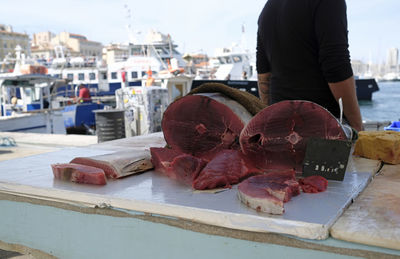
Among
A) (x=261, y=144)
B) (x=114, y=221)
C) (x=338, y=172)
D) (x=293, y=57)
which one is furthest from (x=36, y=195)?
(x=293, y=57)

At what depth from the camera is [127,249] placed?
5.15ft

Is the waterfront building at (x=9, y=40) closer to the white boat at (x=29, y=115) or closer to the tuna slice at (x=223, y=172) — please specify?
the white boat at (x=29, y=115)

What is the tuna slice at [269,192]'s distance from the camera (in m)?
1.28

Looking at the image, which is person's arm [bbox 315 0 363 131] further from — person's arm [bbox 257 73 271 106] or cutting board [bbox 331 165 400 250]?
cutting board [bbox 331 165 400 250]

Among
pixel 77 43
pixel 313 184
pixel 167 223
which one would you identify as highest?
pixel 77 43

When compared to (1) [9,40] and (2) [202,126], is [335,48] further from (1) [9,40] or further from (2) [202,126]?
(1) [9,40]

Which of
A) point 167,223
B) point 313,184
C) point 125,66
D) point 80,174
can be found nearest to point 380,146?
point 313,184

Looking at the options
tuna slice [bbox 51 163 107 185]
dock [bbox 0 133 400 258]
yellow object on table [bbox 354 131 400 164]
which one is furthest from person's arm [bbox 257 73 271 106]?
tuna slice [bbox 51 163 107 185]

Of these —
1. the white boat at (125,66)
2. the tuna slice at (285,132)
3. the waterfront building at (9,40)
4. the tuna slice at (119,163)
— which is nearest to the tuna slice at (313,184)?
the tuna slice at (285,132)

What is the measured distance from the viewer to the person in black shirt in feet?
7.50

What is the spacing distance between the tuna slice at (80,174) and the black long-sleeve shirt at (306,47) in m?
1.40

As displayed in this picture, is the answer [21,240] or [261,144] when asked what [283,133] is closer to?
[261,144]

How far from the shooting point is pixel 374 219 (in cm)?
119

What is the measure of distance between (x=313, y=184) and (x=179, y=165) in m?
0.62
